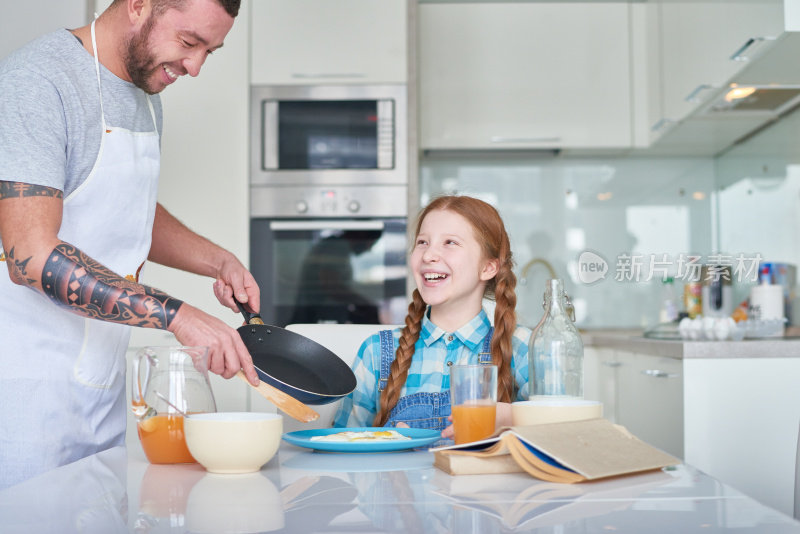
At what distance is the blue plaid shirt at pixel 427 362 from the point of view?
1.46 m

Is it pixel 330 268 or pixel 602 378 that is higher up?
pixel 330 268

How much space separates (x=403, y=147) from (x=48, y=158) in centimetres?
165

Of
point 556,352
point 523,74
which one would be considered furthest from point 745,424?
point 523,74

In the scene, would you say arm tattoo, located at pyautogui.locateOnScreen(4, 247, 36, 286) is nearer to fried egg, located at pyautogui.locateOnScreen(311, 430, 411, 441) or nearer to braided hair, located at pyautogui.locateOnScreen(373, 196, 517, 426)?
fried egg, located at pyautogui.locateOnScreen(311, 430, 411, 441)

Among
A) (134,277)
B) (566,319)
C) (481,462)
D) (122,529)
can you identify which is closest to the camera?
(122,529)

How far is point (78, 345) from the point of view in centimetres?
128

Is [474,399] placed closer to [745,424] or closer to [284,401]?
[284,401]

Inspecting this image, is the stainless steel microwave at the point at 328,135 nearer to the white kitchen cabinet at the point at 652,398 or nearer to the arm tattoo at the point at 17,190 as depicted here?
the white kitchen cabinet at the point at 652,398

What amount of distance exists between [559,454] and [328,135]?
2064mm

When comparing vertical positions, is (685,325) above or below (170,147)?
below

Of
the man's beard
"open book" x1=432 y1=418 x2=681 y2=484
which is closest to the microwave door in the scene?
the man's beard

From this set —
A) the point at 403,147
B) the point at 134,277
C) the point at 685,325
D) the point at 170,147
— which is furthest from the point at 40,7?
the point at 685,325

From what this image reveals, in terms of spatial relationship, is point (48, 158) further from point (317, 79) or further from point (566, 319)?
point (317, 79)

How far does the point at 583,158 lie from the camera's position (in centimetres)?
330
